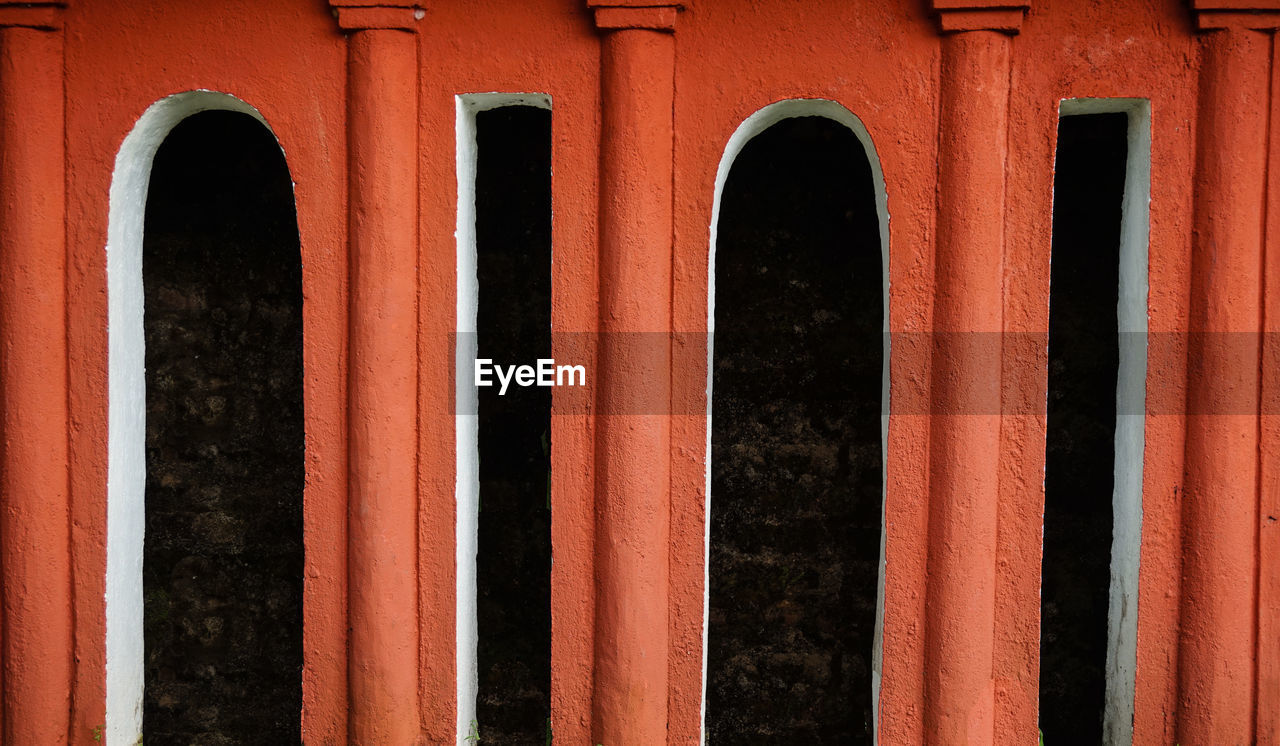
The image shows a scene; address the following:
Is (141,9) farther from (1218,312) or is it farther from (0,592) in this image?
(1218,312)

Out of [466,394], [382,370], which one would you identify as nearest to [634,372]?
[466,394]

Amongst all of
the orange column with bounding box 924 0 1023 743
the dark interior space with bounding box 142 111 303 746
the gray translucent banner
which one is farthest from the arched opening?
the orange column with bounding box 924 0 1023 743

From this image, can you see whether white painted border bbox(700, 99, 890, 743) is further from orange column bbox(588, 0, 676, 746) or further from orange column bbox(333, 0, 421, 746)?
orange column bbox(333, 0, 421, 746)

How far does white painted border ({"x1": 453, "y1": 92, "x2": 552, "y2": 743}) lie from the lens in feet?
10.9

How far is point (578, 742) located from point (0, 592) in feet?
8.68

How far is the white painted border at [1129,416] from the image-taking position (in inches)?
127

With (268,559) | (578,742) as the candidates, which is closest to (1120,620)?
(578,742)

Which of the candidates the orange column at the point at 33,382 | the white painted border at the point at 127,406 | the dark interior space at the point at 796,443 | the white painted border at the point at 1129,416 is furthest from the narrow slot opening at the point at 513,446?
the white painted border at the point at 1129,416

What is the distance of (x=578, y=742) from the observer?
3367mm

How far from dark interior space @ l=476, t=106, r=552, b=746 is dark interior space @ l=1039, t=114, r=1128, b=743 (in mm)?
2490

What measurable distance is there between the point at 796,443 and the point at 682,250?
1.30 metres

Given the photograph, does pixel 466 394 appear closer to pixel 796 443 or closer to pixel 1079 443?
pixel 796 443

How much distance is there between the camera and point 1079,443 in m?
3.93

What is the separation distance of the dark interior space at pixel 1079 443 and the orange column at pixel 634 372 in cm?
200
